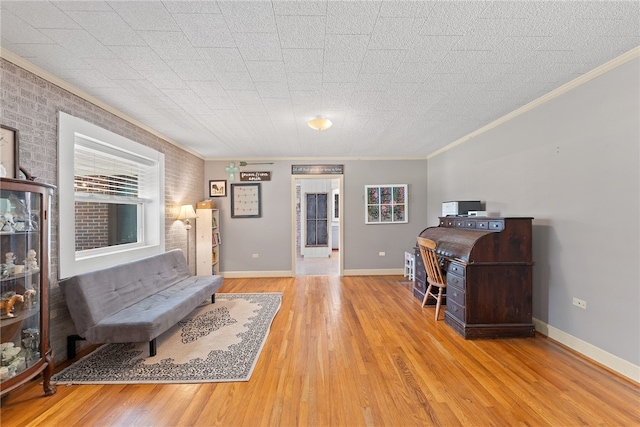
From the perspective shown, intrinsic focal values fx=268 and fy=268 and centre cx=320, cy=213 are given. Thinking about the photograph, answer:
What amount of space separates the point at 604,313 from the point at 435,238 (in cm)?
182

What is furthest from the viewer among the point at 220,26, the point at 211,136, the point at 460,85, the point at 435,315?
the point at 211,136

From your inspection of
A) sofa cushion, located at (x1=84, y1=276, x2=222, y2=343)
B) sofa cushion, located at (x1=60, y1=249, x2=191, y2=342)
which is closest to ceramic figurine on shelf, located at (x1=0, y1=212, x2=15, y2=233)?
sofa cushion, located at (x1=60, y1=249, x2=191, y2=342)

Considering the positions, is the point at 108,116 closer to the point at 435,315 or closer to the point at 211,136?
the point at 211,136

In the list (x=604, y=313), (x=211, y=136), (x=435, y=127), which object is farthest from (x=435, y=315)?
(x=211, y=136)

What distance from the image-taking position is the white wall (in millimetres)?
2145

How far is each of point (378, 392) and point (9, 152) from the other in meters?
3.32

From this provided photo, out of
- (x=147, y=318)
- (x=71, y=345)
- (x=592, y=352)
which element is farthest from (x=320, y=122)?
(x=592, y=352)

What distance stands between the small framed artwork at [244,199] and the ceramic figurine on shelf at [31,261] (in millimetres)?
3780

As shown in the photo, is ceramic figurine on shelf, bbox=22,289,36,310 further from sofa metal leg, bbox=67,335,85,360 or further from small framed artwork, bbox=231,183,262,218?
small framed artwork, bbox=231,183,262,218

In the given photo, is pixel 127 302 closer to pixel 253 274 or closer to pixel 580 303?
pixel 253 274

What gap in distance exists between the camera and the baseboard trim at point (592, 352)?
2129 millimetres

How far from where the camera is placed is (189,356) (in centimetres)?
253

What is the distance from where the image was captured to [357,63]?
7.10ft

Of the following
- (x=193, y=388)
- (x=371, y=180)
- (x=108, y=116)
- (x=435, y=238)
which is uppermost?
(x=108, y=116)
